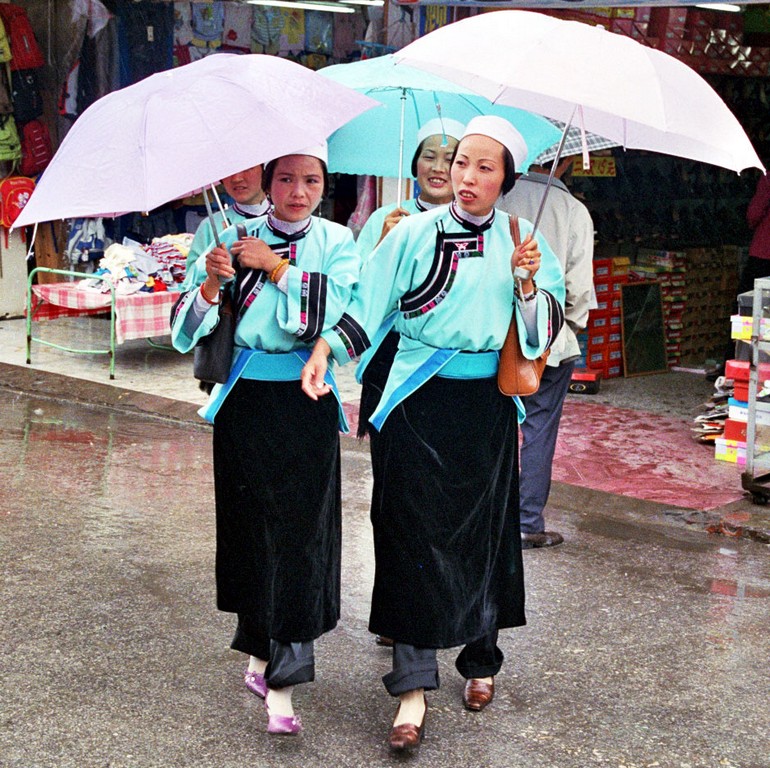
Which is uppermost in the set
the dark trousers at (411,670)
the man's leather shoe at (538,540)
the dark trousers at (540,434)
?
the dark trousers at (540,434)

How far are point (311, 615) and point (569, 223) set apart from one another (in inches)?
105

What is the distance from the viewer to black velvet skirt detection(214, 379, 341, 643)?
167 inches

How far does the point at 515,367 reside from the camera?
427 centimetres

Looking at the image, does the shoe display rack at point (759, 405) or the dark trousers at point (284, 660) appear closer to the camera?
the dark trousers at point (284, 660)

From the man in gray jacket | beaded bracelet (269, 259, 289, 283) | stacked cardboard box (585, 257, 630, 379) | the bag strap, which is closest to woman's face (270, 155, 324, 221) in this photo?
beaded bracelet (269, 259, 289, 283)

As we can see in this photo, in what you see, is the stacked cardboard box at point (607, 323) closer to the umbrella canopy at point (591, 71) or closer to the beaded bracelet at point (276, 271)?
the umbrella canopy at point (591, 71)

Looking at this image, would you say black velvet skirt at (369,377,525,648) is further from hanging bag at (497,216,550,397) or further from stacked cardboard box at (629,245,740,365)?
stacked cardboard box at (629,245,740,365)

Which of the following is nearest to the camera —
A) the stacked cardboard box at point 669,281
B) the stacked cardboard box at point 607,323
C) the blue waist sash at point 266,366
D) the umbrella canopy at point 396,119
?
the blue waist sash at point 266,366

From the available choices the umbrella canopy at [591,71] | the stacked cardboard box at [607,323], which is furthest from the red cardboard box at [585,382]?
the umbrella canopy at [591,71]

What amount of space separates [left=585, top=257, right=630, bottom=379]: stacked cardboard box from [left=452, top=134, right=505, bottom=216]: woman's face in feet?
20.3

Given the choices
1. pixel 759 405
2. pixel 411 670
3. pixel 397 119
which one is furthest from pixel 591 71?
pixel 759 405

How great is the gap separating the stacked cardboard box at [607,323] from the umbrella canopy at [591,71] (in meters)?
5.92

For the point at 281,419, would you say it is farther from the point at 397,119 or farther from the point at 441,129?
the point at 397,119

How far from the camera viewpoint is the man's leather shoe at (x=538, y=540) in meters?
6.47
